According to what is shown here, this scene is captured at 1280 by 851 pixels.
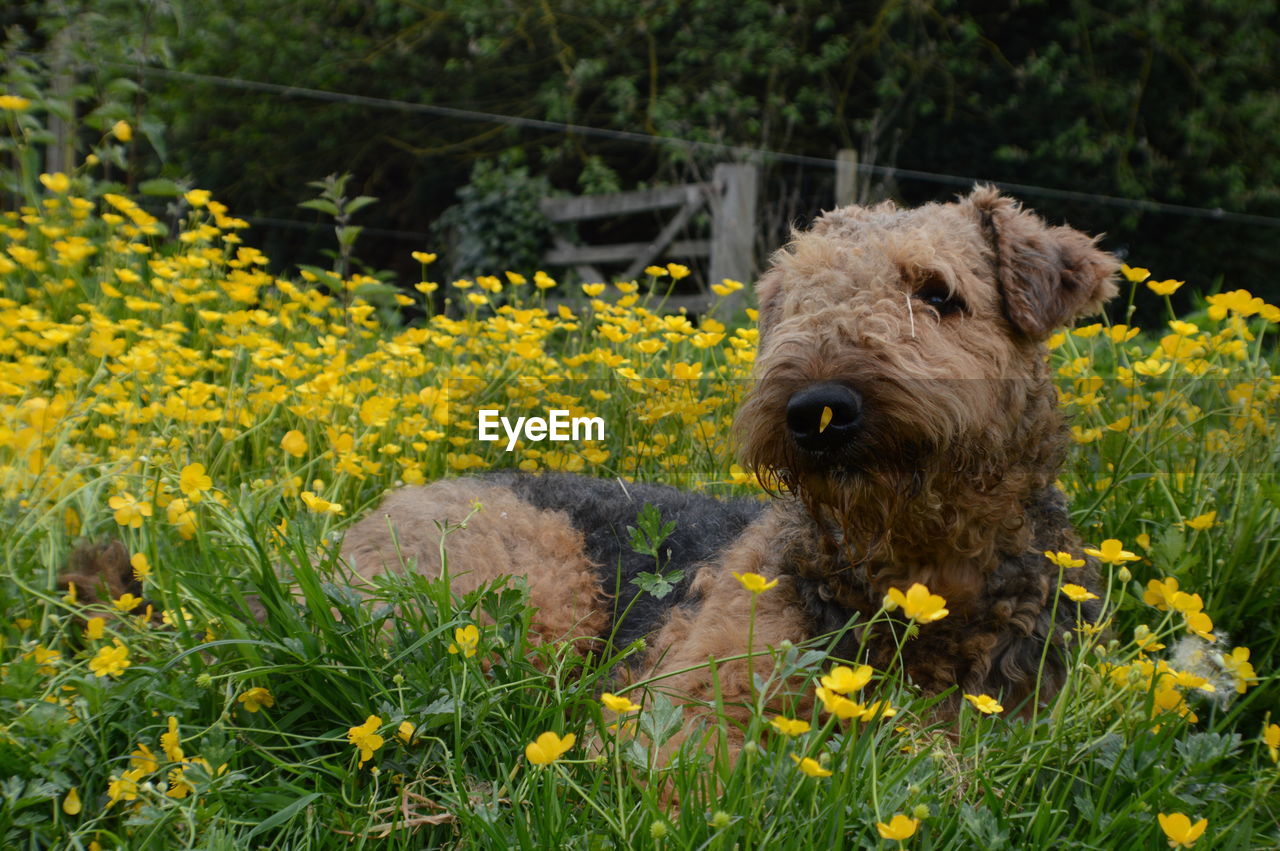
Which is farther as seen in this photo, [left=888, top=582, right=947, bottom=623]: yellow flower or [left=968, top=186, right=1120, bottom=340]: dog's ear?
[left=968, top=186, right=1120, bottom=340]: dog's ear

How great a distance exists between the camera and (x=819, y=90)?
11164mm

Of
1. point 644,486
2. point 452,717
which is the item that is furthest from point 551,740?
point 644,486

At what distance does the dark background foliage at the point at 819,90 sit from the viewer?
1056 centimetres

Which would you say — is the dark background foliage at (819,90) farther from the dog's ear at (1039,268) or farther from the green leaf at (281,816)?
the green leaf at (281,816)

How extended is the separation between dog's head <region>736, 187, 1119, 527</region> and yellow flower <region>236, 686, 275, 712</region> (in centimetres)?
101

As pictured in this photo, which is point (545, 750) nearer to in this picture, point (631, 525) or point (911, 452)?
point (911, 452)

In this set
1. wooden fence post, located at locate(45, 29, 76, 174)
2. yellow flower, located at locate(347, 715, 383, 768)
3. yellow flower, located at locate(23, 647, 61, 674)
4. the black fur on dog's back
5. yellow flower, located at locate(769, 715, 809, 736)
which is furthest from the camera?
wooden fence post, located at locate(45, 29, 76, 174)

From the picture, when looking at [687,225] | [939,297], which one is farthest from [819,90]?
[939,297]

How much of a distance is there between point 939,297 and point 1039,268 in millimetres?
277

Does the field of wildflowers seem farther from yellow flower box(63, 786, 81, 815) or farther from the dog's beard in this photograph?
the dog's beard

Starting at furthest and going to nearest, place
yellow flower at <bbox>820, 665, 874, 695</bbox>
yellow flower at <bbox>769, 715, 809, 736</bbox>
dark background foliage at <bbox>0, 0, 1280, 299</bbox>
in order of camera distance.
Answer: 1. dark background foliage at <bbox>0, 0, 1280, 299</bbox>
2. yellow flower at <bbox>769, 715, 809, 736</bbox>
3. yellow flower at <bbox>820, 665, 874, 695</bbox>

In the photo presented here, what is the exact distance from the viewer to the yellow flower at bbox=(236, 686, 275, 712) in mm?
2006

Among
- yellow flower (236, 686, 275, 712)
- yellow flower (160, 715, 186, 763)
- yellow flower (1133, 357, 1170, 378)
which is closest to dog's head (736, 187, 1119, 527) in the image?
yellow flower (1133, 357, 1170, 378)

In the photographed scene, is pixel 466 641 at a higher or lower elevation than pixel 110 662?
higher
